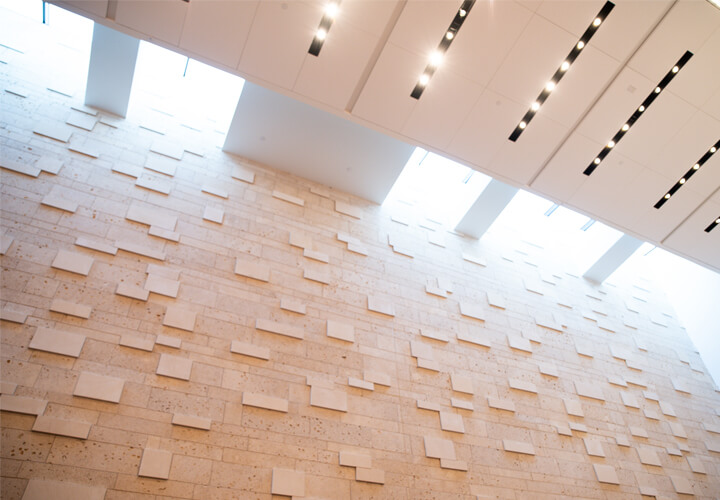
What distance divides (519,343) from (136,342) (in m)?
6.24

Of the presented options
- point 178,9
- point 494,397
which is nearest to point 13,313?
point 178,9

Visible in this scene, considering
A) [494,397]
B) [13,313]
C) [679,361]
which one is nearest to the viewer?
[13,313]

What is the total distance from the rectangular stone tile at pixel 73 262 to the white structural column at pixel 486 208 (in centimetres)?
666

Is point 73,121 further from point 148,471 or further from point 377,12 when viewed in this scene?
point 148,471

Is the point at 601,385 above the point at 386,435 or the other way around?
above

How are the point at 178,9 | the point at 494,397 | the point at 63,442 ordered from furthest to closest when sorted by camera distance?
the point at 494,397
the point at 178,9
the point at 63,442

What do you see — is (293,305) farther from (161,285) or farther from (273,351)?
(161,285)

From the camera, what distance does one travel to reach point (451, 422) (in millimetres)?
7059

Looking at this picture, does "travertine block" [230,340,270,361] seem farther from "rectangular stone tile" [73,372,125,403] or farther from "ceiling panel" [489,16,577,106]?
"ceiling panel" [489,16,577,106]

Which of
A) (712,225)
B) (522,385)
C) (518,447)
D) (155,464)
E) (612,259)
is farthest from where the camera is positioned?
(612,259)

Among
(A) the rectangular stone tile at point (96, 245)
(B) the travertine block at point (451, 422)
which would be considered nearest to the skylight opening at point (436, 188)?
(B) the travertine block at point (451, 422)

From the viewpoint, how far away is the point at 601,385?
908 cm

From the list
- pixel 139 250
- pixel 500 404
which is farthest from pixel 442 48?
pixel 500 404

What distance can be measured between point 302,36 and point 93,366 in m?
Answer: 4.80
